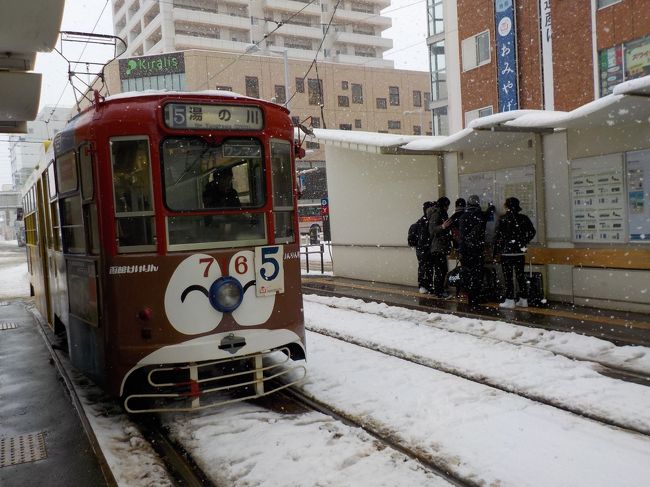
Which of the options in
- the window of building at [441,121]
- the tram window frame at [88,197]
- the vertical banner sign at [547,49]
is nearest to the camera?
the tram window frame at [88,197]

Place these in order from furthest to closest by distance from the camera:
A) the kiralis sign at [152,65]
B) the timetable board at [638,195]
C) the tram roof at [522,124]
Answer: the kiralis sign at [152,65] < the timetable board at [638,195] < the tram roof at [522,124]

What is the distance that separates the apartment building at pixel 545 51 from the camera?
1825 cm

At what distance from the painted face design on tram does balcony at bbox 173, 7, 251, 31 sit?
2161 inches

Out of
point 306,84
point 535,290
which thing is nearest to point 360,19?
point 306,84

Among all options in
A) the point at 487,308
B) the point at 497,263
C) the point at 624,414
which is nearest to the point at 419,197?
the point at 497,263

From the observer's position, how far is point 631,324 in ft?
26.3

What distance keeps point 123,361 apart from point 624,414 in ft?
14.1

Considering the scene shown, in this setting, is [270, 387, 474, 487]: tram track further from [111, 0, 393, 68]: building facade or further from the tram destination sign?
[111, 0, 393, 68]: building facade

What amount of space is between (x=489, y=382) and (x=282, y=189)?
289 centimetres

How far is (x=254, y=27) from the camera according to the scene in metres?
59.9

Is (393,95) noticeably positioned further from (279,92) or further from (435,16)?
(435,16)

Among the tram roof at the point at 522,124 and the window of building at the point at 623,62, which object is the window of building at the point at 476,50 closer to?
the window of building at the point at 623,62

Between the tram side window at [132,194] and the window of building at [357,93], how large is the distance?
54349 millimetres

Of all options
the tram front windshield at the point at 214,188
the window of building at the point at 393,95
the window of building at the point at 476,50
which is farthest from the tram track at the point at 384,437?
the window of building at the point at 393,95
